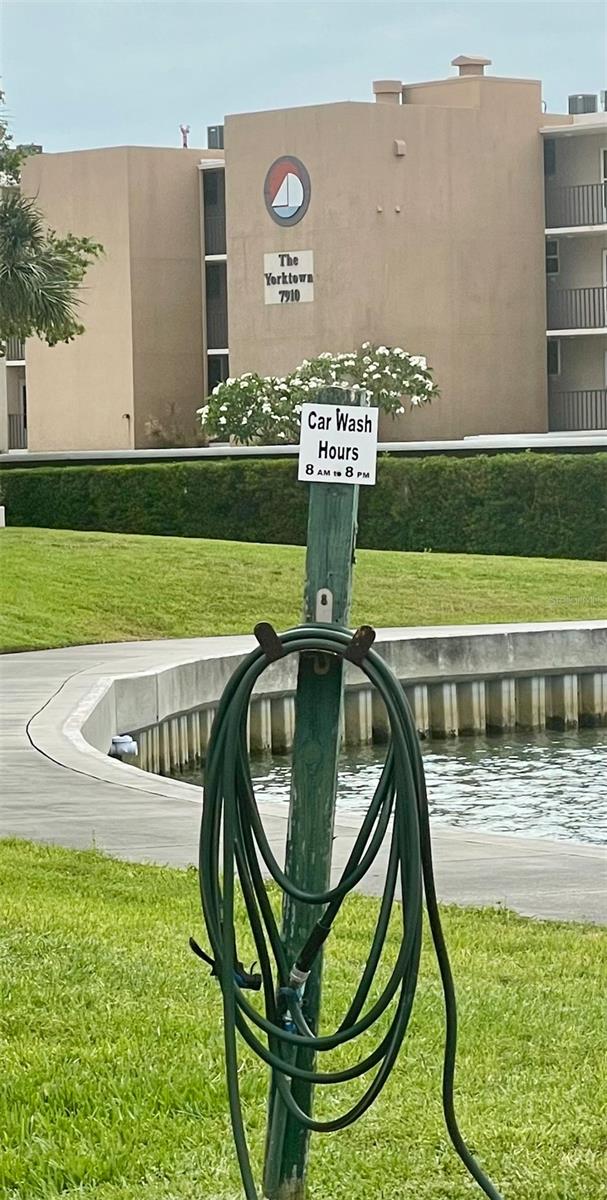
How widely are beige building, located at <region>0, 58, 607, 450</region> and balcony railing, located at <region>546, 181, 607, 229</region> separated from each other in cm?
5

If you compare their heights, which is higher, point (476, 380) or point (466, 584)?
point (476, 380)

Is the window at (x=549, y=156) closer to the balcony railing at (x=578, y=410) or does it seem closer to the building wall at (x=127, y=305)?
the balcony railing at (x=578, y=410)

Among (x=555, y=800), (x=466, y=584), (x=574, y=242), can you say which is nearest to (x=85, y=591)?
(x=466, y=584)

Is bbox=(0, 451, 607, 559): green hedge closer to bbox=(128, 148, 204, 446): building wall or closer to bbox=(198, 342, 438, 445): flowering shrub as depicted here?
bbox=(198, 342, 438, 445): flowering shrub

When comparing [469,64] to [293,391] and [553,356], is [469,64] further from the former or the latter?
[293,391]

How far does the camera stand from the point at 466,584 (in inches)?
1157

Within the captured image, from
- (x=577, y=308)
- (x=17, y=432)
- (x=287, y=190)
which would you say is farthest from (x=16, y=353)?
(x=577, y=308)

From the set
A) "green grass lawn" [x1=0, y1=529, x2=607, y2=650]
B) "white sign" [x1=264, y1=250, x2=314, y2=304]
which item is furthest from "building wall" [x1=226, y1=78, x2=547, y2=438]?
"green grass lawn" [x1=0, y1=529, x2=607, y2=650]

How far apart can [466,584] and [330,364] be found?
50.4 ft

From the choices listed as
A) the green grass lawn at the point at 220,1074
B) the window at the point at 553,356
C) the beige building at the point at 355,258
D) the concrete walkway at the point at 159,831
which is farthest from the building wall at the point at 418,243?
the green grass lawn at the point at 220,1074

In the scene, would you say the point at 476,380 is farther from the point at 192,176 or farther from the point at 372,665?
the point at 372,665

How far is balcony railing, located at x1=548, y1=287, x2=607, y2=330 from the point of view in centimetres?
4912

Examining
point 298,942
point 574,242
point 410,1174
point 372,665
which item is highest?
point 574,242

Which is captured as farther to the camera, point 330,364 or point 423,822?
point 330,364
